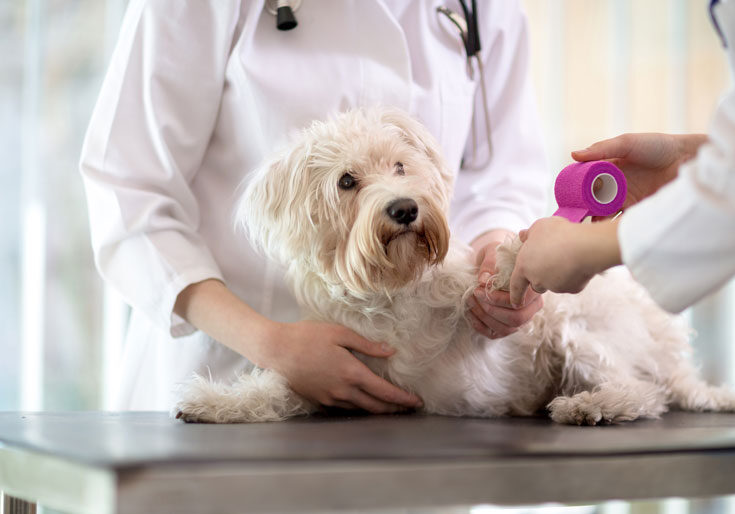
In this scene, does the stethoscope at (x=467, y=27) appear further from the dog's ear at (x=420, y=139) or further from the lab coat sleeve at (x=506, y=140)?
the dog's ear at (x=420, y=139)

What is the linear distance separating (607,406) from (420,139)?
0.68 m

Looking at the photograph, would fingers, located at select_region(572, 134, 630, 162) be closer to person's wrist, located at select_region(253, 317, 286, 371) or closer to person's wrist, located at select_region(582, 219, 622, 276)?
person's wrist, located at select_region(582, 219, 622, 276)

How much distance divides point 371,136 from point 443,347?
1.52ft

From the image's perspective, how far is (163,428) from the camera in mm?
1106

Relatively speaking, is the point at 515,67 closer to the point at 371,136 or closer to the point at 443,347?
the point at 371,136

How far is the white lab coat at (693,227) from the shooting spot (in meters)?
0.80

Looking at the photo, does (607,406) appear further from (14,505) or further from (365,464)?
(14,505)

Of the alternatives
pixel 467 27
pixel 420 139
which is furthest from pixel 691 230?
pixel 467 27

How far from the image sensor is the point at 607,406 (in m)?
1.29

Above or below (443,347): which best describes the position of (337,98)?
above

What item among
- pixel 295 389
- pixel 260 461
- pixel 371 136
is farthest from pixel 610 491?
pixel 371 136

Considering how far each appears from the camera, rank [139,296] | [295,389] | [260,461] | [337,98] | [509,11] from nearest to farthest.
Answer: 1. [260,461]
2. [295,389]
3. [139,296]
4. [337,98]
5. [509,11]

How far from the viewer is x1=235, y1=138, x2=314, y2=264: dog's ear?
1491mm

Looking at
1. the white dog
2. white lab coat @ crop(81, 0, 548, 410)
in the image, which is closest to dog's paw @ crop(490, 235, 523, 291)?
the white dog
